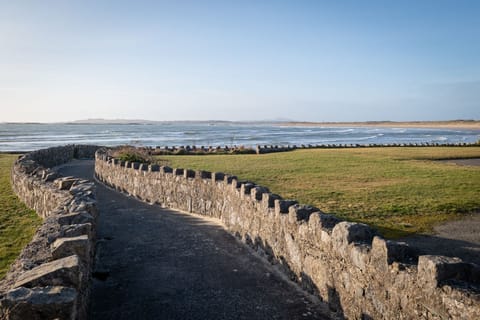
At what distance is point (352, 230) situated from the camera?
575cm

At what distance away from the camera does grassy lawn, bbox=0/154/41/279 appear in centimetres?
917

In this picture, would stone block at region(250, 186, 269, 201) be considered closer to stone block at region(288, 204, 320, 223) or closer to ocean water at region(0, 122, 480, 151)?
stone block at region(288, 204, 320, 223)

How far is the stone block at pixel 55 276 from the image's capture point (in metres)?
4.48

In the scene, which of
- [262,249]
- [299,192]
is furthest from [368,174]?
[262,249]

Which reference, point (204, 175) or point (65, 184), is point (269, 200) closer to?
point (204, 175)

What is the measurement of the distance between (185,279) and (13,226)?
6950mm

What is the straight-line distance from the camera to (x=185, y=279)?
7.61m

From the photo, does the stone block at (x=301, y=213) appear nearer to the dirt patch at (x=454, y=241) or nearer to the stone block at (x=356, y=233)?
the stone block at (x=356, y=233)

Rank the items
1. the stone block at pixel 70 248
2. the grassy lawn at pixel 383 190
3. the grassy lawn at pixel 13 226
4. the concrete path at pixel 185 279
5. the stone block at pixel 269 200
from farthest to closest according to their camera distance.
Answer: the grassy lawn at pixel 383 190
the grassy lawn at pixel 13 226
the stone block at pixel 269 200
the concrete path at pixel 185 279
the stone block at pixel 70 248

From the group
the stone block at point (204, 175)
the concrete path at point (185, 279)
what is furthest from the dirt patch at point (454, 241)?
the stone block at point (204, 175)

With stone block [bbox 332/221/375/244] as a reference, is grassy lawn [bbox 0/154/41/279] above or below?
below

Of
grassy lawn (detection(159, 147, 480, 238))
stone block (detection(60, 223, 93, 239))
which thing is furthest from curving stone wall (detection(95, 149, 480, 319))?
stone block (detection(60, 223, 93, 239))

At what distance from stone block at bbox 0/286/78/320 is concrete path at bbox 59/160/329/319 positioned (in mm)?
2234

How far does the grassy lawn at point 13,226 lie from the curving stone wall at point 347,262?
5.09 m
